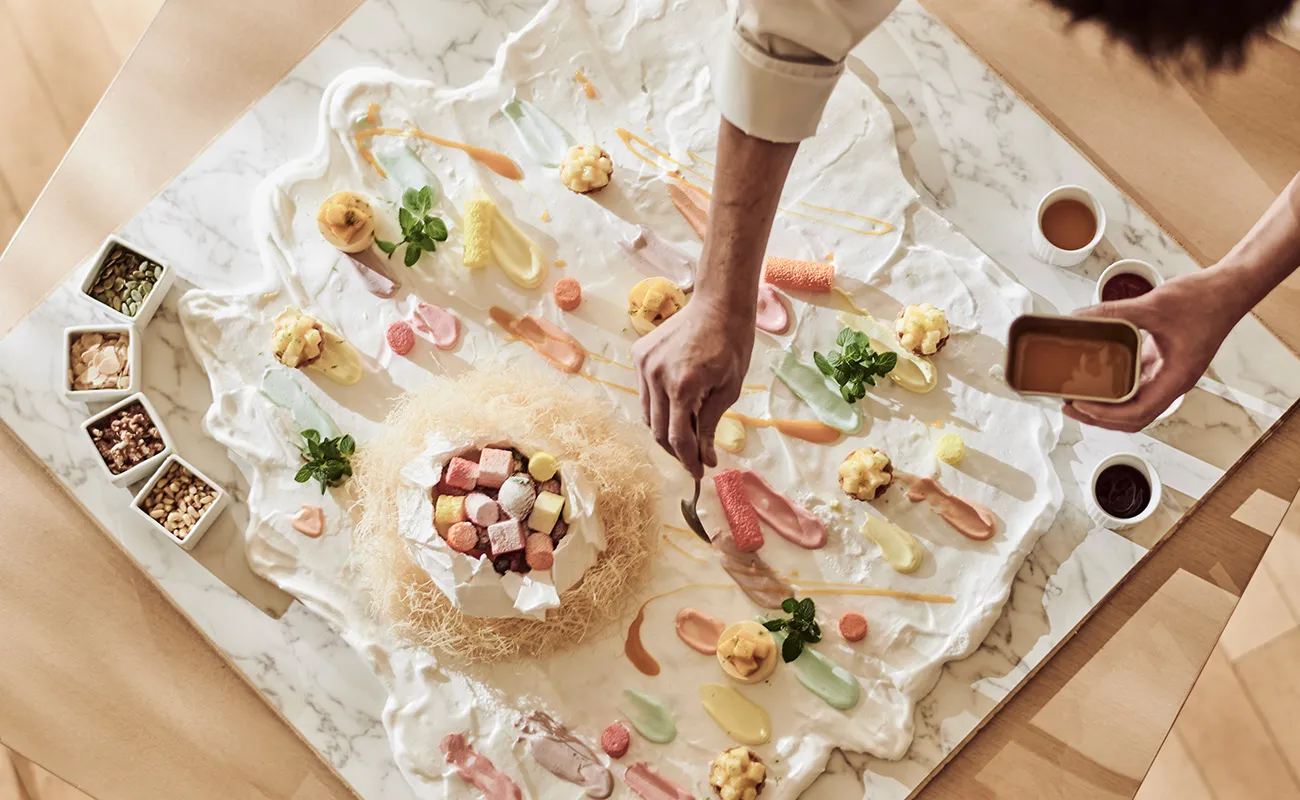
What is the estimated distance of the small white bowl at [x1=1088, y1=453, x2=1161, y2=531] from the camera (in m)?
1.80

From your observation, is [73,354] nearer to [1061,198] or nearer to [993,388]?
[993,388]

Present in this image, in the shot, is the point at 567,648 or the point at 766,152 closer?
the point at 766,152

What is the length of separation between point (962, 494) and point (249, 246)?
A: 56.5 inches

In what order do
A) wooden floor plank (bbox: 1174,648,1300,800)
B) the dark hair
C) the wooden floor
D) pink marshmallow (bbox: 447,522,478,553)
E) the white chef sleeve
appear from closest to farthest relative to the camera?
the dark hair < the white chef sleeve < pink marshmallow (bbox: 447,522,478,553) < wooden floor plank (bbox: 1174,648,1300,800) < the wooden floor

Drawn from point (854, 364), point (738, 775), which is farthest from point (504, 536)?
point (854, 364)

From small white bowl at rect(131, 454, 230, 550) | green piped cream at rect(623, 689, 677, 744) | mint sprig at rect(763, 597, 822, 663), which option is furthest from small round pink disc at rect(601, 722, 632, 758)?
small white bowl at rect(131, 454, 230, 550)

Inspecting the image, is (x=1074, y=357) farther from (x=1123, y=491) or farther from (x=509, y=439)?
(x=509, y=439)

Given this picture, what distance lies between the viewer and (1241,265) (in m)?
1.62

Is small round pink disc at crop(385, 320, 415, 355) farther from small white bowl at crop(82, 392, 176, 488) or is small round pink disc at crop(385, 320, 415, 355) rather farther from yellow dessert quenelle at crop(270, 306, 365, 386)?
small white bowl at crop(82, 392, 176, 488)

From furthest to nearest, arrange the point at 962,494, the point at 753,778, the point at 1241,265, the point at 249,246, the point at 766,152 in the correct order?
the point at 249,246
the point at 962,494
the point at 753,778
the point at 1241,265
the point at 766,152

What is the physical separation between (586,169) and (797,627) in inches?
36.4

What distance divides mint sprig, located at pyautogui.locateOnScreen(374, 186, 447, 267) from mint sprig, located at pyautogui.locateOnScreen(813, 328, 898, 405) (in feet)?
2.45

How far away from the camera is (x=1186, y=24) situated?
89 cm

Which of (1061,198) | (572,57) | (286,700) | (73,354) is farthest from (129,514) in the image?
(1061,198)
